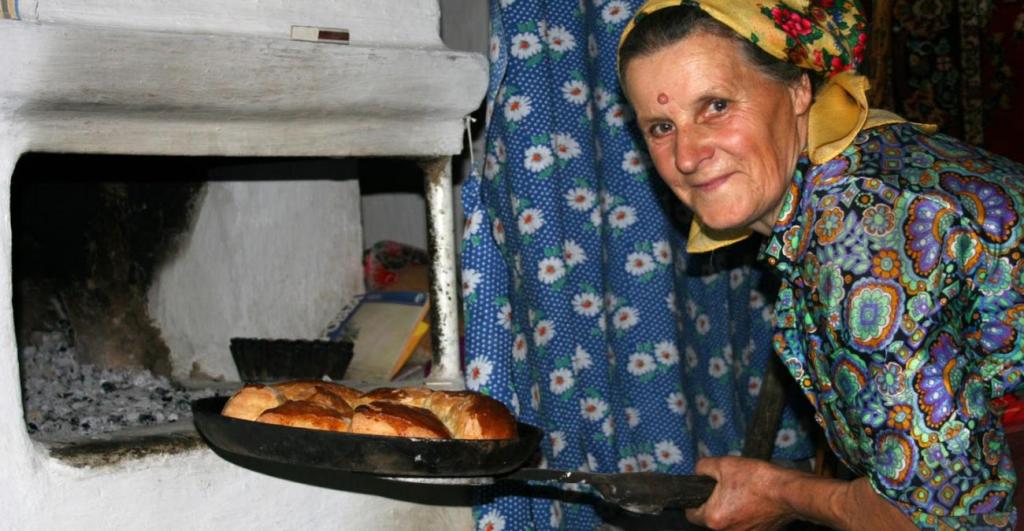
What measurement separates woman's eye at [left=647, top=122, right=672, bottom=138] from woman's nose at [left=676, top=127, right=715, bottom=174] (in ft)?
0.13

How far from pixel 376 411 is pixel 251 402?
0.21m

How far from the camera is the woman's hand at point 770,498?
162 centimetres

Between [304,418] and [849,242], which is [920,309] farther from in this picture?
[304,418]

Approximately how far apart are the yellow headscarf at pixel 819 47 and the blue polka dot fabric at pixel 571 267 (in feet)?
2.49

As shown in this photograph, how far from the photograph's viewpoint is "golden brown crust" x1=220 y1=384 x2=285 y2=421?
170 cm

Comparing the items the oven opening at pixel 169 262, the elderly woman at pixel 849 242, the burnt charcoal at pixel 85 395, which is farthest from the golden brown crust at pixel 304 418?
the oven opening at pixel 169 262

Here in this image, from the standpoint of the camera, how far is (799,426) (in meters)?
3.11

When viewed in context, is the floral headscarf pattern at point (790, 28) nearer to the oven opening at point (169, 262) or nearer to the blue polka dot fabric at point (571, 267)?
the blue polka dot fabric at point (571, 267)

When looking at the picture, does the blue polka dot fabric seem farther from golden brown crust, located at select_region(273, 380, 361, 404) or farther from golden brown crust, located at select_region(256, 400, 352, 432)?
golden brown crust, located at select_region(256, 400, 352, 432)

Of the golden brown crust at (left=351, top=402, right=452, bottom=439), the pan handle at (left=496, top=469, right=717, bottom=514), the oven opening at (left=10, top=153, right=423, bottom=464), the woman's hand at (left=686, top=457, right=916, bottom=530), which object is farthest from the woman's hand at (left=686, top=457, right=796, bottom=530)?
the oven opening at (left=10, top=153, right=423, bottom=464)

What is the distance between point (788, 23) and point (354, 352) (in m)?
1.54

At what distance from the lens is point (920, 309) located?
4.62 ft

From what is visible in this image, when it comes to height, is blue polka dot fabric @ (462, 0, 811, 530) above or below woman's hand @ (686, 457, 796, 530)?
above

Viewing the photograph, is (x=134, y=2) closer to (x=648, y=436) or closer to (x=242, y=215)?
(x=242, y=215)
